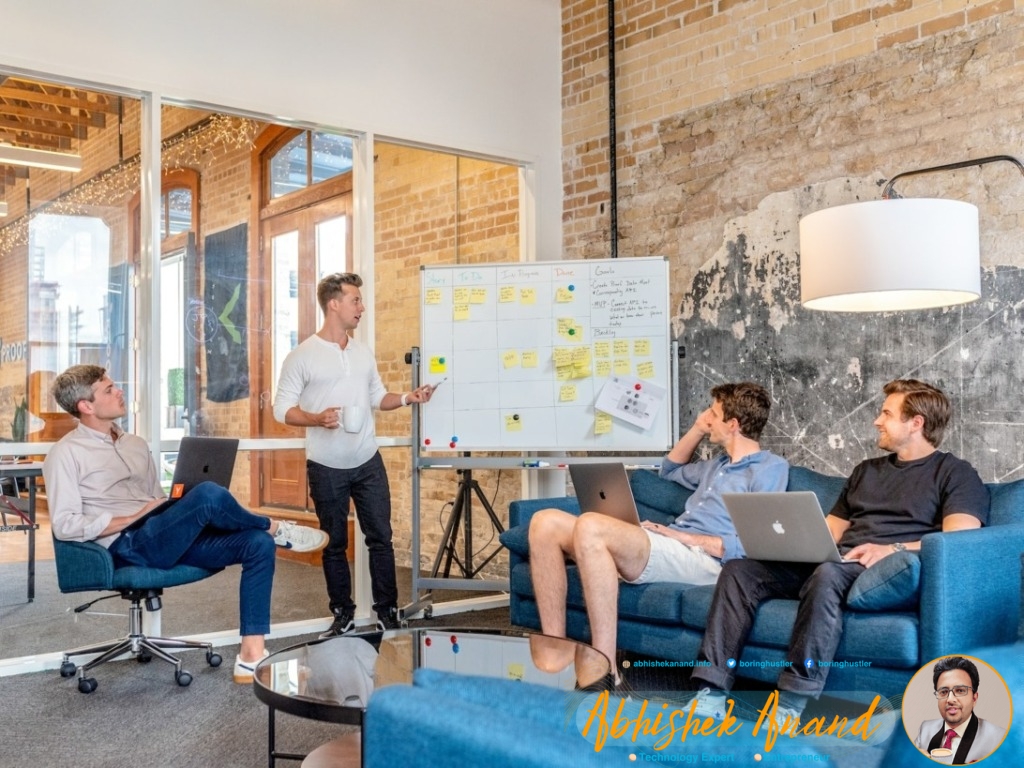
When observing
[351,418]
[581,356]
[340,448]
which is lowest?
[340,448]

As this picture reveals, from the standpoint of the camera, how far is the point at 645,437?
492cm

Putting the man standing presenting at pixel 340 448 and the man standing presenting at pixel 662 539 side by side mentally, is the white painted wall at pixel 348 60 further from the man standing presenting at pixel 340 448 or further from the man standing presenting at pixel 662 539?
the man standing presenting at pixel 662 539

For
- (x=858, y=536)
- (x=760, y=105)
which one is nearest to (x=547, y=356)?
(x=760, y=105)

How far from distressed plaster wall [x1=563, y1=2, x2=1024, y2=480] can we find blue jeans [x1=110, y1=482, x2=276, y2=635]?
2.31m

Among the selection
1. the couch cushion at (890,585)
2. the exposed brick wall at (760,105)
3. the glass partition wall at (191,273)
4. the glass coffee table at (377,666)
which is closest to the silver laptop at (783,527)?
the couch cushion at (890,585)

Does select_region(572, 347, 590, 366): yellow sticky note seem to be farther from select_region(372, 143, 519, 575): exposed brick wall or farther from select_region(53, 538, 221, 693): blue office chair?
select_region(53, 538, 221, 693): blue office chair

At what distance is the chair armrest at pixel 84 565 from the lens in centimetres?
373

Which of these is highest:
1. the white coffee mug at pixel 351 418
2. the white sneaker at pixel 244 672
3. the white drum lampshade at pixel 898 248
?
the white drum lampshade at pixel 898 248

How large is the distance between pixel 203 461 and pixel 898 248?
2933mm

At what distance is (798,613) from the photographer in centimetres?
308

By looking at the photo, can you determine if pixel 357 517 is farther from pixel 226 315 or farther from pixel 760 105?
pixel 760 105

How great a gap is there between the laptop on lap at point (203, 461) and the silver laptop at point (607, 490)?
1.56 meters

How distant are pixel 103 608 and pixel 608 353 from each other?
2736 millimetres

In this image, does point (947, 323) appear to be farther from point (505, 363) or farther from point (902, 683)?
point (505, 363)
